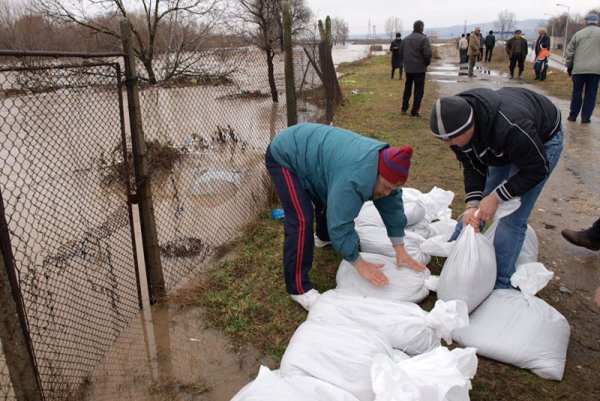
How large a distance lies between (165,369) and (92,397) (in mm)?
348

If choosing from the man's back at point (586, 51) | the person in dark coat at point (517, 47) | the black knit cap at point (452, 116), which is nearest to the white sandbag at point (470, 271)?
the black knit cap at point (452, 116)

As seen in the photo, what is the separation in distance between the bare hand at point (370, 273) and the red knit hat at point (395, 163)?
1.67 ft

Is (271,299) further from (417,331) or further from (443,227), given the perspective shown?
(443,227)

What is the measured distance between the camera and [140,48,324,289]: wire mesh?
377 cm

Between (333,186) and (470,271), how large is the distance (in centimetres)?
85

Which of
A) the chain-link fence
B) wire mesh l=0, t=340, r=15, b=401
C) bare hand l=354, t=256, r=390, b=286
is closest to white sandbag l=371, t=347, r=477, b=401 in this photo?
bare hand l=354, t=256, r=390, b=286

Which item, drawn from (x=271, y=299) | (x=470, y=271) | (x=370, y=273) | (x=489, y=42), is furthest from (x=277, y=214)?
(x=489, y=42)

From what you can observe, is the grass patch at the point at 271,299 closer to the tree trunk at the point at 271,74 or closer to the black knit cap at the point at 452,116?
the black knit cap at the point at 452,116

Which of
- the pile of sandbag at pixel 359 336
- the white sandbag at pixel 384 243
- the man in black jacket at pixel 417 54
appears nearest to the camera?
the pile of sandbag at pixel 359 336

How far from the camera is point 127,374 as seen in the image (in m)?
2.25

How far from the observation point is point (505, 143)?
204 cm

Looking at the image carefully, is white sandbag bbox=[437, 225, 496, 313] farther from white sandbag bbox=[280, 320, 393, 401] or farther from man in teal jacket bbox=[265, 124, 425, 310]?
white sandbag bbox=[280, 320, 393, 401]

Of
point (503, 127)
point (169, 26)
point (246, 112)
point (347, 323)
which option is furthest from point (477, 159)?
point (169, 26)

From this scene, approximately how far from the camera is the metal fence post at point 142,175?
7.45 ft
